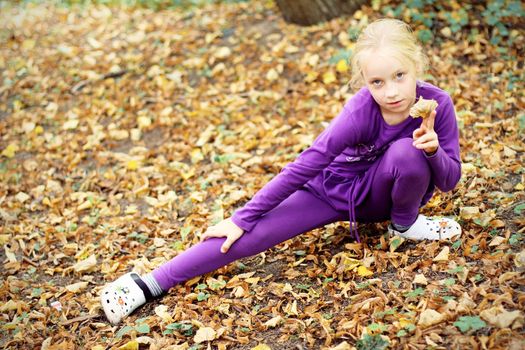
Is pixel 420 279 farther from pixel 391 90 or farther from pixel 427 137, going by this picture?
pixel 391 90

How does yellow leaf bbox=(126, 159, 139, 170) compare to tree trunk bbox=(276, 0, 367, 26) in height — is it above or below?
below

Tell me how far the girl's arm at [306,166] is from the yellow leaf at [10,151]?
9.94ft

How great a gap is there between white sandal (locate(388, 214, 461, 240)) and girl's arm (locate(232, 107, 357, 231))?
602mm

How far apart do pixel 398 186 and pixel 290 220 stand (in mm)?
621

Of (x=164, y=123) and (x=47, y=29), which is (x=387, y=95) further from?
(x=47, y=29)

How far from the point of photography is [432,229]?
279 cm

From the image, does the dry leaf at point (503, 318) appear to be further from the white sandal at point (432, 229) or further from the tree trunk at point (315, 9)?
the tree trunk at point (315, 9)

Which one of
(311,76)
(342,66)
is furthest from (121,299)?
(342,66)

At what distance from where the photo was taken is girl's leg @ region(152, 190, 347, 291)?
113 inches

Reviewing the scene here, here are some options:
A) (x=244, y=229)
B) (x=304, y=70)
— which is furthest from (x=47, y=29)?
(x=244, y=229)

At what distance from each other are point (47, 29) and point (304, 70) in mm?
4184

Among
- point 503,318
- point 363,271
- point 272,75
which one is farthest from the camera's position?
point 272,75

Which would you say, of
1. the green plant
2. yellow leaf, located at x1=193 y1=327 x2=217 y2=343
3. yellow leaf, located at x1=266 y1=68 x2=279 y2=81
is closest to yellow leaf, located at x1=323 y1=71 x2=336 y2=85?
yellow leaf, located at x1=266 y1=68 x2=279 y2=81

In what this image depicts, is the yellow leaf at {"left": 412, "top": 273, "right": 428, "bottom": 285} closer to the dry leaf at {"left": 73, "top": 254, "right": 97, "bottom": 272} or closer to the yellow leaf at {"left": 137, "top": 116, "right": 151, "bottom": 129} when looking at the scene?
the dry leaf at {"left": 73, "top": 254, "right": 97, "bottom": 272}
